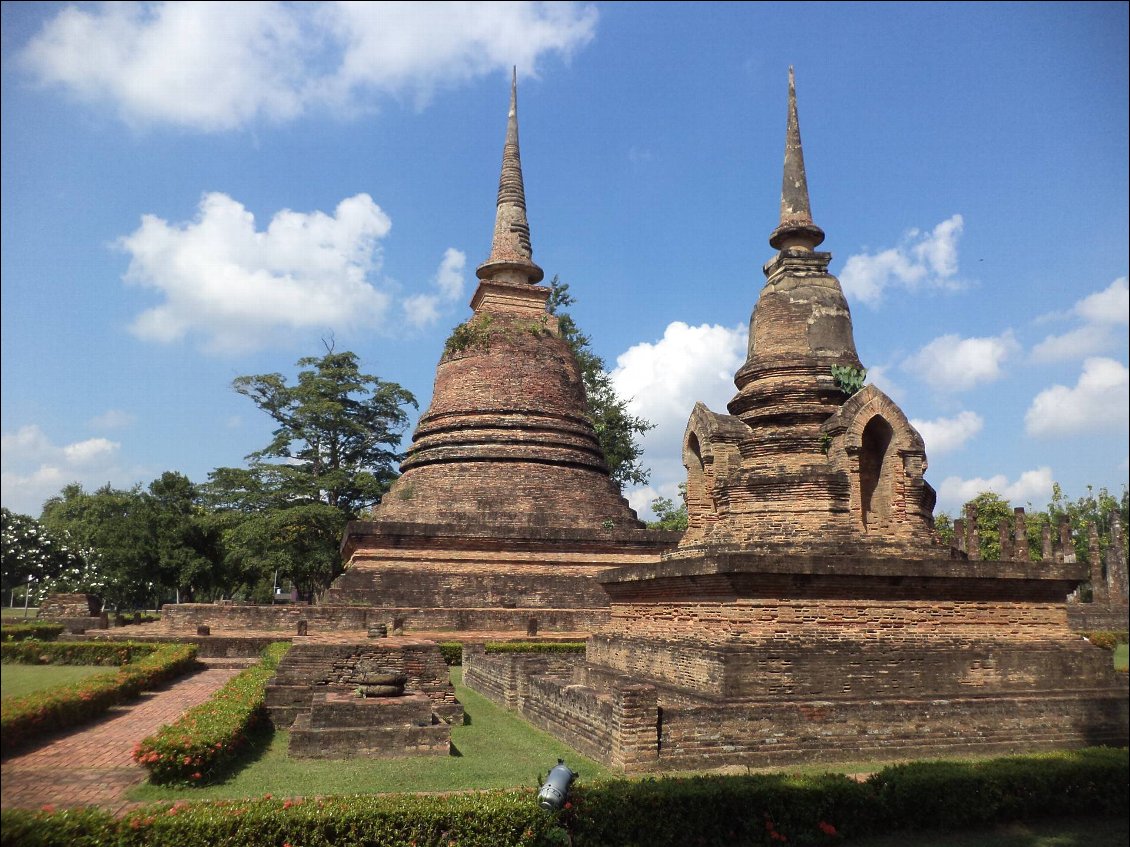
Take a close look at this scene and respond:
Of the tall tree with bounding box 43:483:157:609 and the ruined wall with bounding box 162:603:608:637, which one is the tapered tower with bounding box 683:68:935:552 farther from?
the tall tree with bounding box 43:483:157:609

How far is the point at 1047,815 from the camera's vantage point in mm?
7023

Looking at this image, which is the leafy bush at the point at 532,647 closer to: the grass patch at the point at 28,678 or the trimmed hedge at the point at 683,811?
the trimmed hedge at the point at 683,811

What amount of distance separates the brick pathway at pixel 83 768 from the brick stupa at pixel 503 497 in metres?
9.52

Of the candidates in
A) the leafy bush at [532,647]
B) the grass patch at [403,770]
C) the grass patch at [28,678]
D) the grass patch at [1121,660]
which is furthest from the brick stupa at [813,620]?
the grass patch at [28,678]

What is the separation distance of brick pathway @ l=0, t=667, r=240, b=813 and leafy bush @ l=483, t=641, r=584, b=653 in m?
7.20

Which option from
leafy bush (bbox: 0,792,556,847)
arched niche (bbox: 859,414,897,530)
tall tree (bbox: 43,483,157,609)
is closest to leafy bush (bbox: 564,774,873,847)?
leafy bush (bbox: 0,792,556,847)

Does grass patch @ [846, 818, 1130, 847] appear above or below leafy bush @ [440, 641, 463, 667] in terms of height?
below

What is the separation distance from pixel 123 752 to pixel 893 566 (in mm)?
8032

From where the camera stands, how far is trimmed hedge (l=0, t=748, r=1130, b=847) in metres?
5.51

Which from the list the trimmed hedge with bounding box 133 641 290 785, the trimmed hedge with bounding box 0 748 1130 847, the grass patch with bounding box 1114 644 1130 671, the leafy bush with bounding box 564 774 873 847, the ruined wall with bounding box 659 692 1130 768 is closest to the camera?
the trimmed hedge with bounding box 0 748 1130 847

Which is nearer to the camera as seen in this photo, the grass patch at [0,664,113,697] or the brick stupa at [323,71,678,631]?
the grass patch at [0,664,113,697]

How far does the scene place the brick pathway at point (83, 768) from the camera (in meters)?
2.58

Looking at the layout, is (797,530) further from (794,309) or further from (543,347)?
(543,347)

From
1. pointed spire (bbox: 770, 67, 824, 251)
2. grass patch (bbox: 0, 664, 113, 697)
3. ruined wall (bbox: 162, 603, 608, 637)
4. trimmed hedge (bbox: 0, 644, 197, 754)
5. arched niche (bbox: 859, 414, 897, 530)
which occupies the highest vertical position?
pointed spire (bbox: 770, 67, 824, 251)
